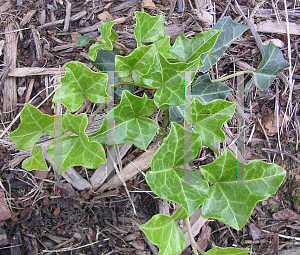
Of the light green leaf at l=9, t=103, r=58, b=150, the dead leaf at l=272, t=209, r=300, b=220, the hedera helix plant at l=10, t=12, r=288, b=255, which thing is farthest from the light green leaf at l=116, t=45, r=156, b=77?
the dead leaf at l=272, t=209, r=300, b=220

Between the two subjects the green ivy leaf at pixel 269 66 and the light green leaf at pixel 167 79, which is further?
the green ivy leaf at pixel 269 66

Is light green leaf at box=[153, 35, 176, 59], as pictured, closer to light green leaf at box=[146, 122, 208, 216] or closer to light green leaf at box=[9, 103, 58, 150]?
light green leaf at box=[146, 122, 208, 216]

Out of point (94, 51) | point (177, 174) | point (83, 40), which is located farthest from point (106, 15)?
point (177, 174)

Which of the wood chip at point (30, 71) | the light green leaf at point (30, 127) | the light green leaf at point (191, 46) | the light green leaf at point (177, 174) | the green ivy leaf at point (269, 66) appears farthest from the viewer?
the wood chip at point (30, 71)

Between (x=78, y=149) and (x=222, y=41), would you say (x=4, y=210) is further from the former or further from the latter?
(x=222, y=41)

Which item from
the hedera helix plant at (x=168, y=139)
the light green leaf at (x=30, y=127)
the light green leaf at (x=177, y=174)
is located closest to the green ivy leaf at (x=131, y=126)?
the hedera helix plant at (x=168, y=139)

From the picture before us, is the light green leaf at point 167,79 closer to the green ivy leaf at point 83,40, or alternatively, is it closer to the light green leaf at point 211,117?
the light green leaf at point 211,117

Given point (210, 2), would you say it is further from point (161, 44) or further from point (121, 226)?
point (121, 226)

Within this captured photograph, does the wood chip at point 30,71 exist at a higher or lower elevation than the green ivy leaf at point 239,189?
higher
